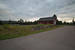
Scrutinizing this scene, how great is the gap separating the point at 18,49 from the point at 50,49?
205 cm

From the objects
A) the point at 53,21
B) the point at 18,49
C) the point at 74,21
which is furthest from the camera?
the point at 74,21

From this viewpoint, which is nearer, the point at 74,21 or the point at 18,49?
the point at 18,49

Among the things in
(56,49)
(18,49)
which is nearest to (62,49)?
(56,49)

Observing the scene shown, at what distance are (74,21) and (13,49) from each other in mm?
65621

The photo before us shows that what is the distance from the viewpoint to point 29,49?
3.52m

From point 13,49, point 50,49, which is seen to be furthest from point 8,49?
point 50,49

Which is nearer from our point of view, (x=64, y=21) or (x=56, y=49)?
(x=56, y=49)

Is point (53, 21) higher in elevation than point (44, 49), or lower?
higher

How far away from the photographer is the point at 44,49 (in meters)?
3.53

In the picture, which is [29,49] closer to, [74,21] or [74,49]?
[74,49]

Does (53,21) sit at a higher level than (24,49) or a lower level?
higher

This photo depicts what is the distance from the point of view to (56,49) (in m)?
3.53

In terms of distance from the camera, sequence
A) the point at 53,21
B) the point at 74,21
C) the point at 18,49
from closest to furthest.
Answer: the point at 18,49 → the point at 53,21 → the point at 74,21

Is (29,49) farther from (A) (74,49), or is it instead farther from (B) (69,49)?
(A) (74,49)
